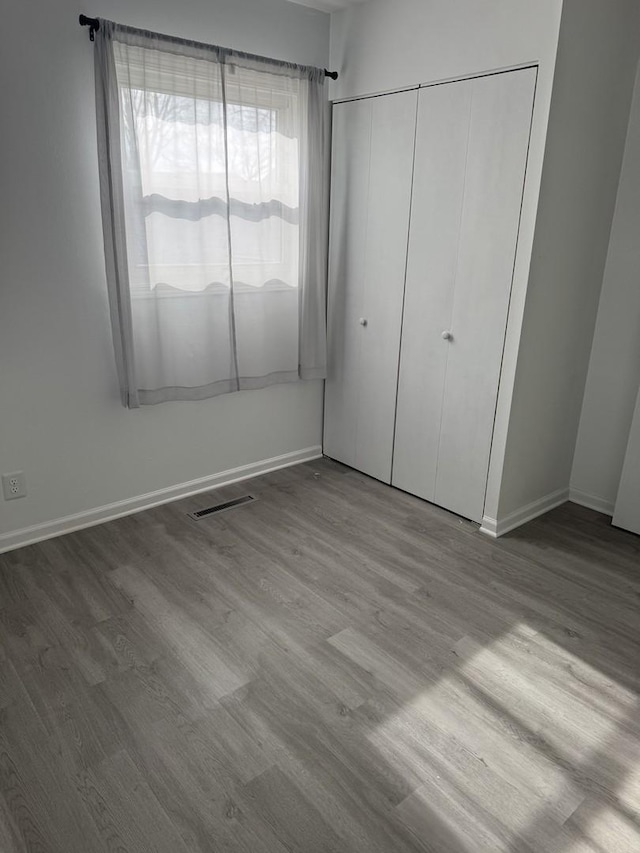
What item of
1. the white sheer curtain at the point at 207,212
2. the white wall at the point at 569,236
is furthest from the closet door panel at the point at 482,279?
the white sheer curtain at the point at 207,212

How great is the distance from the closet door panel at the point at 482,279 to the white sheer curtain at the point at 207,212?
91cm

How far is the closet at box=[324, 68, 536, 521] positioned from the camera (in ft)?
8.94

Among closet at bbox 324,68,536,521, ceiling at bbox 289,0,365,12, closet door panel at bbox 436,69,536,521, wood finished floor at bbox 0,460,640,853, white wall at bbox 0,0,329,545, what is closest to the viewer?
wood finished floor at bbox 0,460,640,853

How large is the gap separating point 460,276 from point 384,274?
1.64 feet

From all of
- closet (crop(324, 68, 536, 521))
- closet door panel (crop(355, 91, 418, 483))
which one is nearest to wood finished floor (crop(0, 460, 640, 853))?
closet (crop(324, 68, 536, 521))

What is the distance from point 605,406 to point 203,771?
8.75 ft

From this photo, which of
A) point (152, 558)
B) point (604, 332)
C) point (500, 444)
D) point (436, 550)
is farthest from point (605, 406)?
point (152, 558)

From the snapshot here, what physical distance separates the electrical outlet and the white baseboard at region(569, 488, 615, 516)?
9.46ft

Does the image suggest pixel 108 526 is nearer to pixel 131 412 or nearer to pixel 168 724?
pixel 131 412

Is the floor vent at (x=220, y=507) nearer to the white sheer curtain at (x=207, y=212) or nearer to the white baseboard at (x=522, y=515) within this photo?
the white sheer curtain at (x=207, y=212)

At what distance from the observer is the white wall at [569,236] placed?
8.34 feet

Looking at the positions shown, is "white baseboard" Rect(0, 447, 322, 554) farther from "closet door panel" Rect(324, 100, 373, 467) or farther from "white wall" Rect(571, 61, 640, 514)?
"white wall" Rect(571, 61, 640, 514)

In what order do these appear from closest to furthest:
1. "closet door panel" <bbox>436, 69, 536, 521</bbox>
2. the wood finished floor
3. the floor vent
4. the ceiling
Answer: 1. the wood finished floor
2. "closet door panel" <bbox>436, 69, 536, 521</bbox>
3. the ceiling
4. the floor vent

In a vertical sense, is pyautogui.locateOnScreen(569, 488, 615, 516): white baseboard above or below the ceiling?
below
